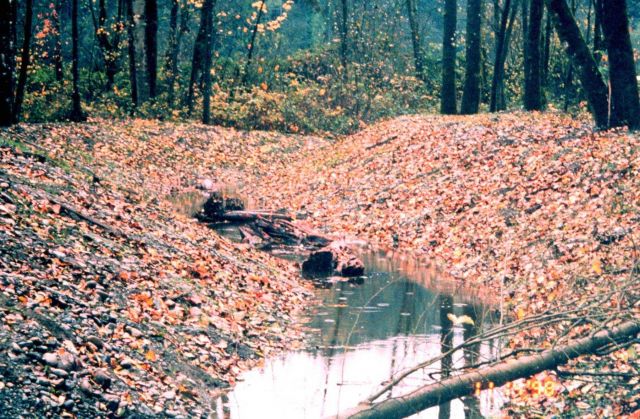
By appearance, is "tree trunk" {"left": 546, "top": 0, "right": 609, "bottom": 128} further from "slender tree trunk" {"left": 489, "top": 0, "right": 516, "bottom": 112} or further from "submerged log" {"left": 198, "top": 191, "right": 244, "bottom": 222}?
"slender tree trunk" {"left": 489, "top": 0, "right": 516, "bottom": 112}

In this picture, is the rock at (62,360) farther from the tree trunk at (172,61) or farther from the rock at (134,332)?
the tree trunk at (172,61)

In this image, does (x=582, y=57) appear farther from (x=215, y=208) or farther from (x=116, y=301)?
(x=116, y=301)

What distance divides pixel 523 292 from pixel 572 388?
11.7 feet

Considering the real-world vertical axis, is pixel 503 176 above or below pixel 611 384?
above

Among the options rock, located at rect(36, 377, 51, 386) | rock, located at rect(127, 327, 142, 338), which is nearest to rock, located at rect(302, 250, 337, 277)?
rock, located at rect(127, 327, 142, 338)

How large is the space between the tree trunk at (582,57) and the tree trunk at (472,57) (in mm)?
10589

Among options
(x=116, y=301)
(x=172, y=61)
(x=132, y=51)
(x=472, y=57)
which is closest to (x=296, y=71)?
(x=172, y=61)

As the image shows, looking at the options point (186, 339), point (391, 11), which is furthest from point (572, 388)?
point (391, 11)

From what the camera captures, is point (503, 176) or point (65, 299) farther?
point (503, 176)

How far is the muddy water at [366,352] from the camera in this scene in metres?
7.03

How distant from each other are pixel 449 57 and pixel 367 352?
21.3m

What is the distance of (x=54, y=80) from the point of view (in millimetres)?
30766

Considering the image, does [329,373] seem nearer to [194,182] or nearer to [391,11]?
[194,182]

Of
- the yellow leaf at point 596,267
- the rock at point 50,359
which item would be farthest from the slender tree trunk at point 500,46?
the rock at point 50,359
